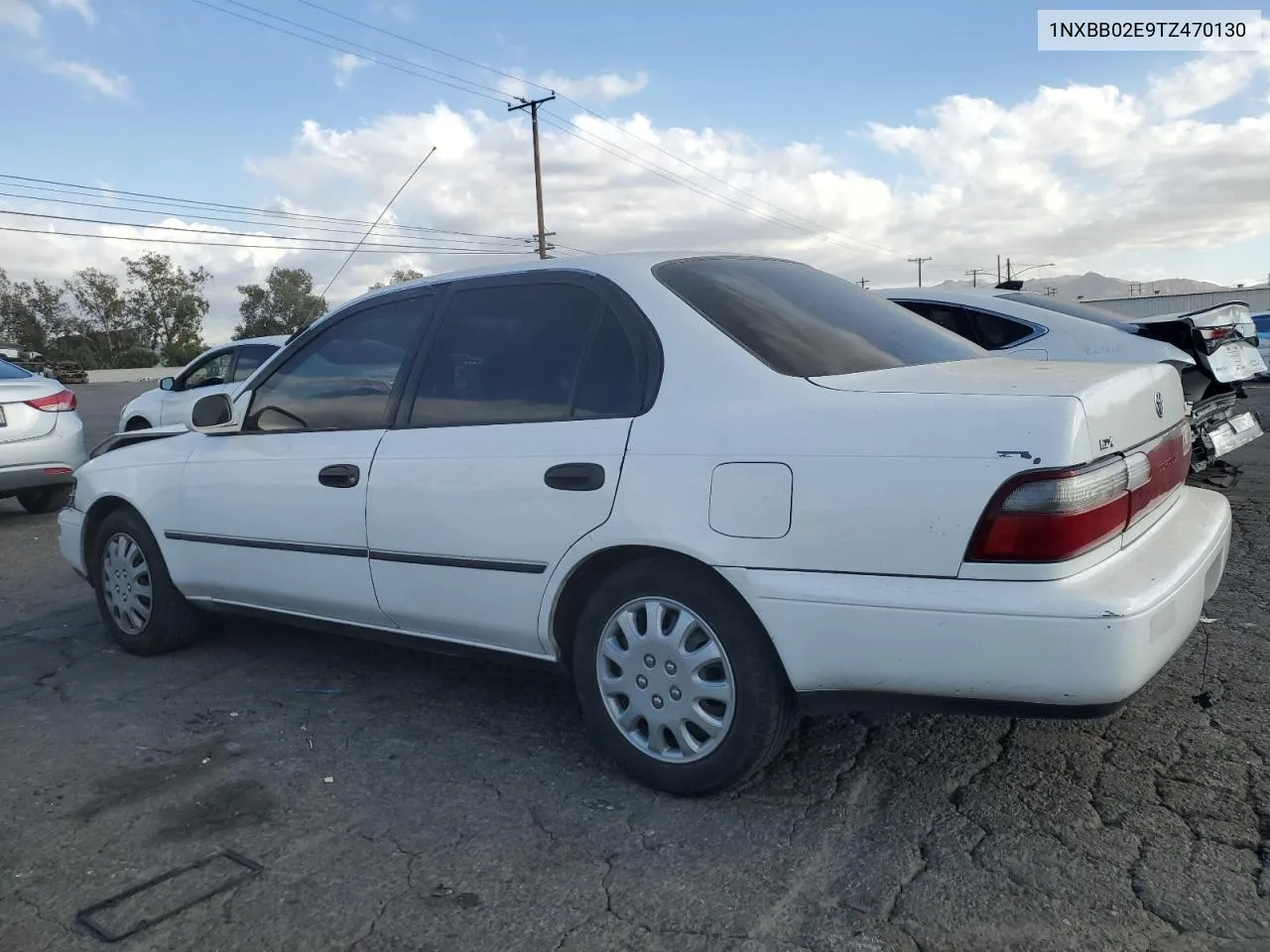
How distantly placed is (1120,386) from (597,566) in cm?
154

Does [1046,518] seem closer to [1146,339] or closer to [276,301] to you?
[1146,339]

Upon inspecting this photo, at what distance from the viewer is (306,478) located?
13.0 ft

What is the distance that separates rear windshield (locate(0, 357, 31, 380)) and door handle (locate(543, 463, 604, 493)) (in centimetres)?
732

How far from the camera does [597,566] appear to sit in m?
3.23

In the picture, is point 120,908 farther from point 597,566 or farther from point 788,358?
point 788,358

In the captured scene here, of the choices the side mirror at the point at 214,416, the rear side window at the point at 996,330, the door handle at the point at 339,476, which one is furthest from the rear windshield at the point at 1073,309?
the side mirror at the point at 214,416

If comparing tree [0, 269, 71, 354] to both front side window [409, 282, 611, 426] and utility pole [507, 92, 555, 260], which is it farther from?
front side window [409, 282, 611, 426]

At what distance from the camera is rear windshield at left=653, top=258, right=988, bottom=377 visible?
10.3 ft

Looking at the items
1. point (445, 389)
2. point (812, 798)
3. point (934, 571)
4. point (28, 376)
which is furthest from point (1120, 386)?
point (28, 376)

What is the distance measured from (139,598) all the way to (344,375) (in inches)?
63.1

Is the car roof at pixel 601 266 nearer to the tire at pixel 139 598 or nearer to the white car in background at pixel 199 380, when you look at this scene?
the tire at pixel 139 598

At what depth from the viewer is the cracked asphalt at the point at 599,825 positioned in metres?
2.49

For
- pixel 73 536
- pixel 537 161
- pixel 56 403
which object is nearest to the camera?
pixel 73 536

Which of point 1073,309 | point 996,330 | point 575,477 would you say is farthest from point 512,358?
point 1073,309
